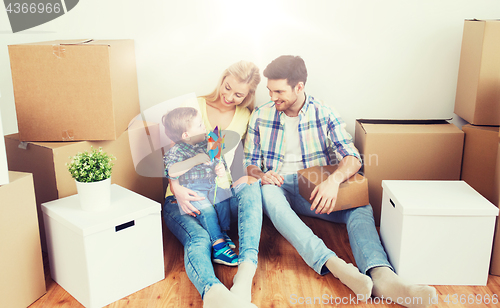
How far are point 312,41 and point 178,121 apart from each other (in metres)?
0.83

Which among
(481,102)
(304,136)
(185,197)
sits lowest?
(185,197)

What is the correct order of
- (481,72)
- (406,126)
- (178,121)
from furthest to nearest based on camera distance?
1. (406,126)
2. (178,121)
3. (481,72)

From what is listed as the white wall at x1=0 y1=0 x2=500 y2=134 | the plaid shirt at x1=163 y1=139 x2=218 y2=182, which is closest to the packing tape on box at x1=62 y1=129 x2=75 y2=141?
the plaid shirt at x1=163 y1=139 x2=218 y2=182

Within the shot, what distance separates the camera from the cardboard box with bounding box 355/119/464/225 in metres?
1.80

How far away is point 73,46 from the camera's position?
58.6 inches

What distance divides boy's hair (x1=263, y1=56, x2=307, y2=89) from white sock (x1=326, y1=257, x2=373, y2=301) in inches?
33.5

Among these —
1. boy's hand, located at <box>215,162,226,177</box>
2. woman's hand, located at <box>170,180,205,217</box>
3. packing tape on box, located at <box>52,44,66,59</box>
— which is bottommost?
woman's hand, located at <box>170,180,205,217</box>

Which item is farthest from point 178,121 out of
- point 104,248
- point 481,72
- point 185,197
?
point 481,72

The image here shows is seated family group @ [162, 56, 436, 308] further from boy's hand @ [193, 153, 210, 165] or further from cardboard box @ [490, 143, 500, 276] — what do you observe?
cardboard box @ [490, 143, 500, 276]

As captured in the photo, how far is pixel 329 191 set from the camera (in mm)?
1626

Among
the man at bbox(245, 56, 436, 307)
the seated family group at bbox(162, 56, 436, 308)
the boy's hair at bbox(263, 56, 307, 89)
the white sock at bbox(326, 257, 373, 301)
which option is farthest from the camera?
the boy's hair at bbox(263, 56, 307, 89)

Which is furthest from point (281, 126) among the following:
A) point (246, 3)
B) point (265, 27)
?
point (246, 3)

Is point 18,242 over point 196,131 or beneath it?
beneath

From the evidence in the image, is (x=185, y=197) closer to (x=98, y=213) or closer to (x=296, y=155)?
(x=98, y=213)
